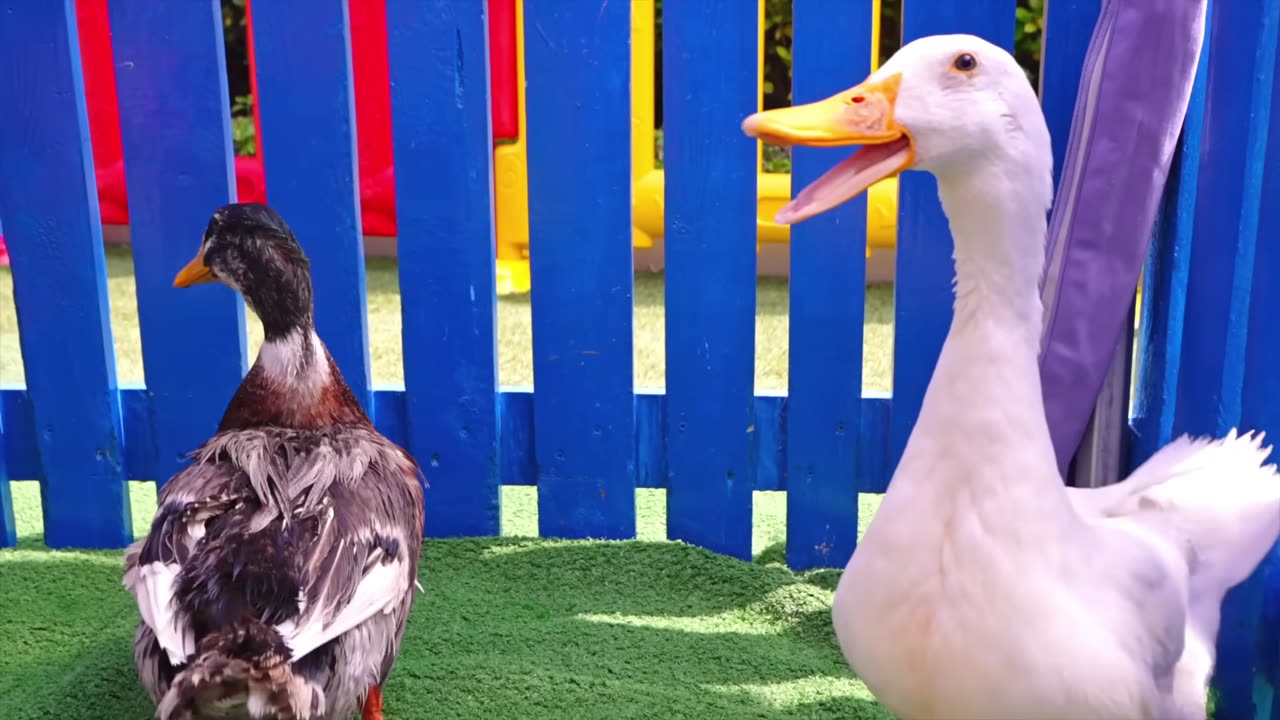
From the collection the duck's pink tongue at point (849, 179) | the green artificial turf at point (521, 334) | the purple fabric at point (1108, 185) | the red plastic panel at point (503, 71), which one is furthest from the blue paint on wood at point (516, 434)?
the red plastic panel at point (503, 71)

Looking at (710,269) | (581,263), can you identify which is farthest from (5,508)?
(710,269)

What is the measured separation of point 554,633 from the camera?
9.29ft

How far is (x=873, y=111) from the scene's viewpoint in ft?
5.41

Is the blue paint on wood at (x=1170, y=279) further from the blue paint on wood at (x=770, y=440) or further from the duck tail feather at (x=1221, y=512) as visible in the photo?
Result: the blue paint on wood at (x=770, y=440)

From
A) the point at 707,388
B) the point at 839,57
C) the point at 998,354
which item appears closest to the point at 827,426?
the point at 707,388

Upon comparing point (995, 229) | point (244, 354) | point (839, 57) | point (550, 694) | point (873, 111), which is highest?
point (839, 57)

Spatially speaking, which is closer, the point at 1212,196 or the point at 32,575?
the point at 1212,196

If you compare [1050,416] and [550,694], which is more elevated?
[1050,416]

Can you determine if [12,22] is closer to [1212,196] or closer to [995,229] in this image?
[995,229]

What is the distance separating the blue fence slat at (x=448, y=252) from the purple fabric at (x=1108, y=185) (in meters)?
1.37

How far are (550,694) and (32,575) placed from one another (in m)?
1.47

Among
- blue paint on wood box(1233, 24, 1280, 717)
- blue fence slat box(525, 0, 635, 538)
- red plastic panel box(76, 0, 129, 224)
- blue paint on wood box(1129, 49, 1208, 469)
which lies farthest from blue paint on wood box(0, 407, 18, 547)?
red plastic panel box(76, 0, 129, 224)

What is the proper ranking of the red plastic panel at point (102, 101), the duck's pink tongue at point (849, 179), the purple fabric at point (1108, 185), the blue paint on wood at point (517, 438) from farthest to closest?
the red plastic panel at point (102, 101) → the blue paint on wood at point (517, 438) → the purple fabric at point (1108, 185) → the duck's pink tongue at point (849, 179)

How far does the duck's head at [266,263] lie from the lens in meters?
2.56
